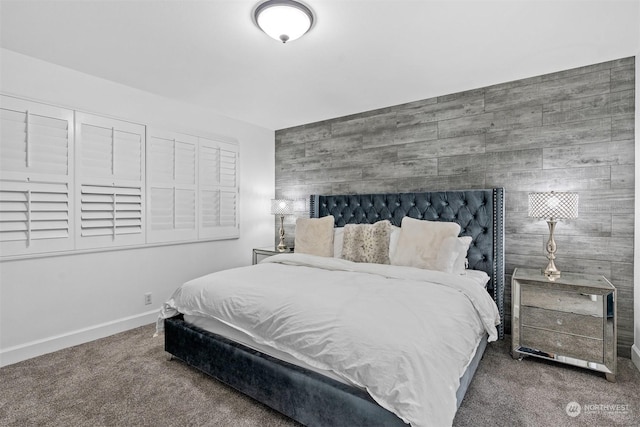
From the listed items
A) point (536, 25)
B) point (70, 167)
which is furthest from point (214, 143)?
point (536, 25)

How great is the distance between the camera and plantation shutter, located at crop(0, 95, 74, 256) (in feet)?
7.99

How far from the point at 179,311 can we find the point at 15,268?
1379mm

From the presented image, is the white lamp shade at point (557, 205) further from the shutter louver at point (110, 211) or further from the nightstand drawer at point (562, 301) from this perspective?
the shutter louver at point (110, 211)

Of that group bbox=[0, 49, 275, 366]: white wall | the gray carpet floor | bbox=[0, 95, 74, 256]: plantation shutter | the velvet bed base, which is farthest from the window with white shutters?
the velvet bed base

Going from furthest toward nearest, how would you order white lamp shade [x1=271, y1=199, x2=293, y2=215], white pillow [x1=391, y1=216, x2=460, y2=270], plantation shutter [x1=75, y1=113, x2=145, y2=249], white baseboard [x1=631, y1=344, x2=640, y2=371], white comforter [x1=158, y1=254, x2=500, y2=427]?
white lamp shade [x1=271, y1=199, x2=293, y2=215] < plantation shutter [x1=75, y1=113, x2=145, y2=249] < white pillow [x1=391, y1=216, x2=460, y2=270] < white baseboard [x1=631, y1=344, x2=640, y2=371] < white comforter [x1=158, y1=254, x2=500, y2=427]

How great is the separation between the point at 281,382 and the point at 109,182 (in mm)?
2485

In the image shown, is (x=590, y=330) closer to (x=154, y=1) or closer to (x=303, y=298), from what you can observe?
(x=303, y=298)

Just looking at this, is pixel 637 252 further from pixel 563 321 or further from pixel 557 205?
pixel 563 321

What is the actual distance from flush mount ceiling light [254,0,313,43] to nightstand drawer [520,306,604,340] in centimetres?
262

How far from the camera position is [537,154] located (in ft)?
9.42

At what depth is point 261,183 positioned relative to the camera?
4.60 meters

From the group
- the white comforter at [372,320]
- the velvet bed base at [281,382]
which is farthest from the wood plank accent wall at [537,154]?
the velvet bed base at [281,382]

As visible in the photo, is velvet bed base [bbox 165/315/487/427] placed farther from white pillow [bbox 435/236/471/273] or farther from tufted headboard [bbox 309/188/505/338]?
tufted headboard [bbox 309/188/505/338]

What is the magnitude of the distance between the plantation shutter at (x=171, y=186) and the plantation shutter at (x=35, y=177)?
2.32ft
